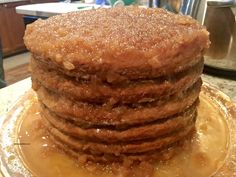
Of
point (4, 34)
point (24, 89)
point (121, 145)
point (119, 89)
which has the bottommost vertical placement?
point (4, 34)

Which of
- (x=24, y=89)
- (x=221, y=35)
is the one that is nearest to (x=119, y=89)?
(x=24, y=89)

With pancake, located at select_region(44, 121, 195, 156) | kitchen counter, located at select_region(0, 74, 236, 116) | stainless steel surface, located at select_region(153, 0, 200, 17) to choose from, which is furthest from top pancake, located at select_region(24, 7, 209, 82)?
stainless steel surface, located at select_region(153, 0, 200, 17)

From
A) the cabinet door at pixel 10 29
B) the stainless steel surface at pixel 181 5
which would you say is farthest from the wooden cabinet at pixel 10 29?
the stainless steel surface at pixel 181 5

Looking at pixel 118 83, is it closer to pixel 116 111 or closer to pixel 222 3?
pixel 116 111

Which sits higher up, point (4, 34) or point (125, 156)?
point (125, 156)

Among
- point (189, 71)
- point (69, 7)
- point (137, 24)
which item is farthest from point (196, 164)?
point (69, 7)

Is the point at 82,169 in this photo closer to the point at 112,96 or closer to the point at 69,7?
the point at 112,96

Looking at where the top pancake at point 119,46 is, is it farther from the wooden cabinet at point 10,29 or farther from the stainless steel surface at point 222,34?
the wooden cabinet at point 10,29

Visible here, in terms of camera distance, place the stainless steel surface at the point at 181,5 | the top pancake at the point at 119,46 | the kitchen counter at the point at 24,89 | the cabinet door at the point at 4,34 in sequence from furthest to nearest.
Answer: the cabinet door at the point at 4,34 → the stainless steel surface at the point at 181,5 → the kitchen counter at the point at 24,89 → the top pancake at the point at 119,46
